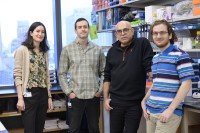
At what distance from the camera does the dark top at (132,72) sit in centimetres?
241

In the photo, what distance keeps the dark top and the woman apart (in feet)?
2.51

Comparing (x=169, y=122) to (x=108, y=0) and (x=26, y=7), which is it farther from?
(x=26, y=7)

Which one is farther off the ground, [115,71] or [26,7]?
[26,7]

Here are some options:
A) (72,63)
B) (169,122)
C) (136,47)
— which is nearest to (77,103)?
(72,63)

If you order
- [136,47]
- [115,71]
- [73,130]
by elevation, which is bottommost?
[73,130]

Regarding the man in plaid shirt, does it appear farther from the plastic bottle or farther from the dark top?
the plastic bottle

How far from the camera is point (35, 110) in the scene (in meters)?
2.76

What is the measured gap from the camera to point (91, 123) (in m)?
2.97

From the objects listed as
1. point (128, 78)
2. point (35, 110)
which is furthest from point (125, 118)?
point (35, 110)

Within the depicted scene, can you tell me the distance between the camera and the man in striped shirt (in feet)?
6.23

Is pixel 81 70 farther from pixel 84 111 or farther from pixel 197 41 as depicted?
pixel 197 41

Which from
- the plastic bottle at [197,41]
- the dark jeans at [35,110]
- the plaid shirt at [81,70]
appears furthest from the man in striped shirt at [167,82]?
the dark jeans at [35,110]

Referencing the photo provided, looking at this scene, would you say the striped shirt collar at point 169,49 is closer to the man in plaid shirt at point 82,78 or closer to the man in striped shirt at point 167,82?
the man in striped shirt at point 167,82

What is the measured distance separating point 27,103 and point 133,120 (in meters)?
1.03
